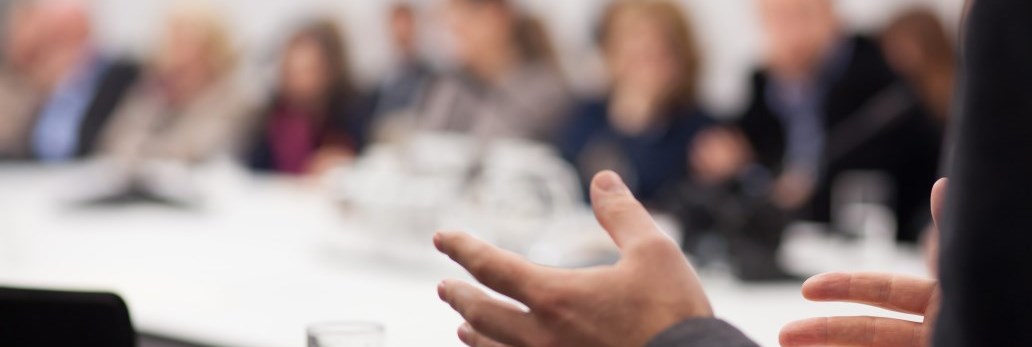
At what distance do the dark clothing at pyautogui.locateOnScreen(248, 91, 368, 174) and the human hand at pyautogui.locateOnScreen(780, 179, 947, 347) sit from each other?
12.8ft

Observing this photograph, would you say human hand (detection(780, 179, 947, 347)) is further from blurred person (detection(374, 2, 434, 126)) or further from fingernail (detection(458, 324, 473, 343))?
blurred person (detection(374, 2, 434, 126))

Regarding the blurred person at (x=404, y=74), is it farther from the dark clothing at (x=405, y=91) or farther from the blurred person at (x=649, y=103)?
the blurred person at (x=649, y=103)

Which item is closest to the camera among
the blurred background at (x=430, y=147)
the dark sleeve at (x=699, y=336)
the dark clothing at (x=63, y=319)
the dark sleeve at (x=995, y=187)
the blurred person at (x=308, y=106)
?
the dark sleeve at (x=995, y=187)

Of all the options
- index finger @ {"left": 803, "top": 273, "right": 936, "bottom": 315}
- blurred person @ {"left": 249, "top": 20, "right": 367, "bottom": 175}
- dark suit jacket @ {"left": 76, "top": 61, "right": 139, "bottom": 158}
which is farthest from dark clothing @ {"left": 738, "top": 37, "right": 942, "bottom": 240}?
dark suit jacket @ {"left": 76, "top": 61, "right": 139, "bottom": 158}

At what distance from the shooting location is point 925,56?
3.66 metres

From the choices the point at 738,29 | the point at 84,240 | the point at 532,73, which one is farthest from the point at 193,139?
the point at 738,29

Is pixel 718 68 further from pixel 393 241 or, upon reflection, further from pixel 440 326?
pixel 440 326

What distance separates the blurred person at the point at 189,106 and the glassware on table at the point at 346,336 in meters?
2.64

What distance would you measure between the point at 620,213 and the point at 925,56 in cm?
322

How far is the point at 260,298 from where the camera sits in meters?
1.64

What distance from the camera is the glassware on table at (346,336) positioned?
0.83 m

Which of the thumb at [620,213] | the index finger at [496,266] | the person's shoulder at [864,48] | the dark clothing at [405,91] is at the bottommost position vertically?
the index finger at [496,266]

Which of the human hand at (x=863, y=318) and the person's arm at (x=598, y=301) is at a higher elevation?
the human hand at (x=863, y=318)

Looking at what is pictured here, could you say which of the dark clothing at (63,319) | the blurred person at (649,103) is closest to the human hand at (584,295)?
the dark clothing at (63,319)
